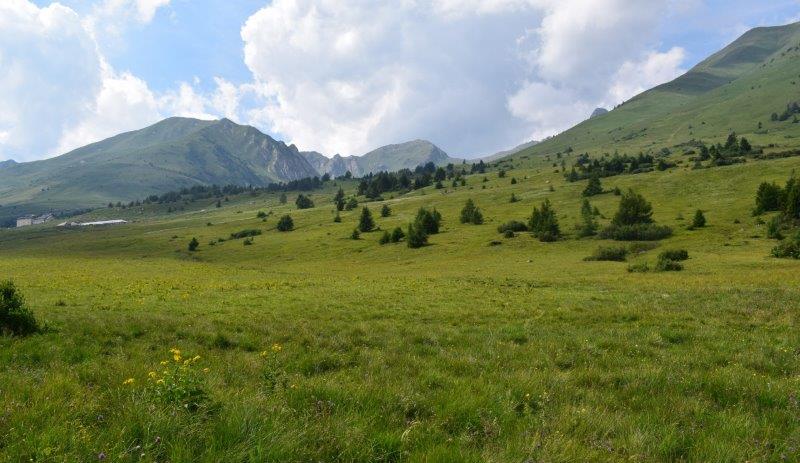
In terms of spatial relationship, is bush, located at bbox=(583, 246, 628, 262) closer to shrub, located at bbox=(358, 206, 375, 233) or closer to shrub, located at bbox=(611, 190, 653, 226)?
shrub, located at bbox=(611, 190, 653, 226)

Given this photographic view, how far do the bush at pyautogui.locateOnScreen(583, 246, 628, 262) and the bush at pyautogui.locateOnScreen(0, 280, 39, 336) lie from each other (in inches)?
2154

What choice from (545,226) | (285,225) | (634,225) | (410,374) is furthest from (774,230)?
(285,225)

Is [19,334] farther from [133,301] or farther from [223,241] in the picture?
[223,241]

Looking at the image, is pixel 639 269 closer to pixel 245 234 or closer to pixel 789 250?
pixel 789 250

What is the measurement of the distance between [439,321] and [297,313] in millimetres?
6883

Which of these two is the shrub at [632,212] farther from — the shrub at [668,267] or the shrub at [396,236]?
the shrub at [396,236]

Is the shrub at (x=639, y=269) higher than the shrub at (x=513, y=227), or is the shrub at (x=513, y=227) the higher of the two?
the shrub at (x=639, y=269)

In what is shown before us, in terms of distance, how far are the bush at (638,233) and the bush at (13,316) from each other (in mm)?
73837

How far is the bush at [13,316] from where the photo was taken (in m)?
12.1

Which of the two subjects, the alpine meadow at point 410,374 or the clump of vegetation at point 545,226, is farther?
the clump of vegetation at point 545,226

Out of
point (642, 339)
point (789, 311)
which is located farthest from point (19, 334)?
point (789, 311)

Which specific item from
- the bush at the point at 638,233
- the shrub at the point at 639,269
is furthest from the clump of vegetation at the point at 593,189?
the shrub at the point at 639,269

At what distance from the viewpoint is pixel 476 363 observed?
31.1 feet

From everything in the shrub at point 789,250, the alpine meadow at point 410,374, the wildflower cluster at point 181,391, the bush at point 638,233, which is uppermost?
Result: the wildflower cluster at point 181,391
